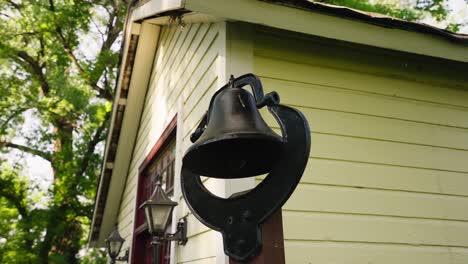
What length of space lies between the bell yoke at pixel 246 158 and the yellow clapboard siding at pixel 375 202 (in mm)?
800

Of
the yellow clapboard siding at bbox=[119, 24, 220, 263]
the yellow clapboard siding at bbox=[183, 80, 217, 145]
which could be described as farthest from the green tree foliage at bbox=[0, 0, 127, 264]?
the yellow clapboard siding at bbox=[183, 80, 217, 145]

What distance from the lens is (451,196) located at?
2.77 m

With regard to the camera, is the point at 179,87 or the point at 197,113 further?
the point at 179,87

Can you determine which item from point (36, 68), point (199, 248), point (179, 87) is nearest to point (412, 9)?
point (179, 87)

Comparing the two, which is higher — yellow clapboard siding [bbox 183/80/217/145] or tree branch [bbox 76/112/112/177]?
tree branch [bbox 76/112/112/177]

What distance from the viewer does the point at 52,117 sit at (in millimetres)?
12531

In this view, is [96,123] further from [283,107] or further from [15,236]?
[283,107]

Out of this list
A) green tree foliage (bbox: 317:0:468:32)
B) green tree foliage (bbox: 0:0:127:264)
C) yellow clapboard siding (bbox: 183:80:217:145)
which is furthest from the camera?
green tree foliage (bbox: 0:0:127:264)

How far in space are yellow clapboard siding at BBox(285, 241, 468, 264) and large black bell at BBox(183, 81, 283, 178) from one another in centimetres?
78

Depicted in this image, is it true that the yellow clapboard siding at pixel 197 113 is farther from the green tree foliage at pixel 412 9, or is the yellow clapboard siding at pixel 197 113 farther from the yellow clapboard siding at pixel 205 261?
the green tree foliage at pixel 412 9

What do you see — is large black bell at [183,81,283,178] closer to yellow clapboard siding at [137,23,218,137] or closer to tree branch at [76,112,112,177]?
yellow clapboard siding at [137,23,218,137]

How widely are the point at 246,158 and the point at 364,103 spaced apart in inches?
58.9

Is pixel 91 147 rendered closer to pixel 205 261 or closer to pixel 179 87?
pixel 179 87

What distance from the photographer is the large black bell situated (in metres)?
1.47
